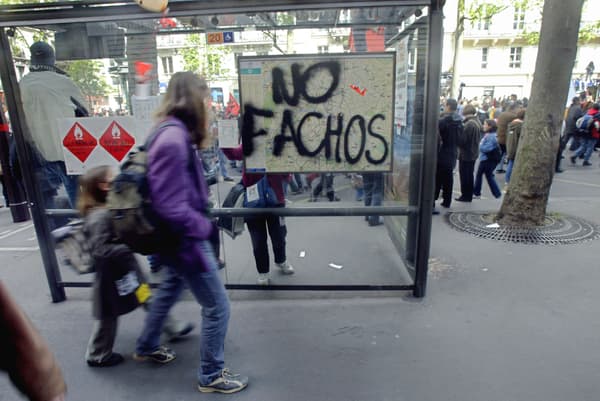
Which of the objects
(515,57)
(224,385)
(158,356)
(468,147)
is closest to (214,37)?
(158,356)

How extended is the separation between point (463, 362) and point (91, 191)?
2.78 meters

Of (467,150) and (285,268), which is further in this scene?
(467,150)

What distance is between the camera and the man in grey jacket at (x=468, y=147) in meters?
6.91

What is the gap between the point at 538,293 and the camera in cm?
379

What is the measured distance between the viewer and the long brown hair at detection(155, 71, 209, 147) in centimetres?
230

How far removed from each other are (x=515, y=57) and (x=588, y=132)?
111 feet

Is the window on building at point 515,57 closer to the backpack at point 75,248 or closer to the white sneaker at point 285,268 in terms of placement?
the white sneaker at point 285,268

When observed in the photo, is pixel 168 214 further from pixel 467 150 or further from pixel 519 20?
pixel 519 20

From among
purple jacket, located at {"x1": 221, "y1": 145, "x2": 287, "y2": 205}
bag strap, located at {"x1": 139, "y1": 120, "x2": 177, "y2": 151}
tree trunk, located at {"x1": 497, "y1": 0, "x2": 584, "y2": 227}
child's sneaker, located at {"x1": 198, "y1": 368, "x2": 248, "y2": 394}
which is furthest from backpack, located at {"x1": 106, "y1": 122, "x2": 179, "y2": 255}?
tree trunk, located at {"x1": 497, "y1": 0, "x2": 584, "y2": 227}

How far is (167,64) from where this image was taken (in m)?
3.51

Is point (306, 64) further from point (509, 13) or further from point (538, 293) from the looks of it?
point (509, 13)

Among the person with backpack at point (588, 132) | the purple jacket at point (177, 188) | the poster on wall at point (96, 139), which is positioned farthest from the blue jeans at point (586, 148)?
the purple jacket at point (177, 188)

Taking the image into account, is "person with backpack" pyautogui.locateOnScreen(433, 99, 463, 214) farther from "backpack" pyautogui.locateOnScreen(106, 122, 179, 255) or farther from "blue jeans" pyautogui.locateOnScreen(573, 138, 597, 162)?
"blue jeans" pyautogui.locateOnScreen(573, 138, 597, 162)

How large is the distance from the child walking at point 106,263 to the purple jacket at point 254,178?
1.12 metres
